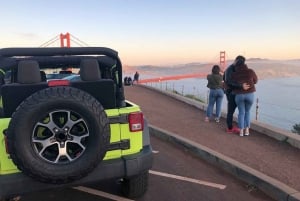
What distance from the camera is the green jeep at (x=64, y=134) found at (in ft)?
Answer: 11.6

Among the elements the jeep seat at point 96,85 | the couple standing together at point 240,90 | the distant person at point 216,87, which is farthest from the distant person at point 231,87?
the jeep seat at point 96,85

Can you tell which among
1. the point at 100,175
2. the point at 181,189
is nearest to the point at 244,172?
the point at 181,189

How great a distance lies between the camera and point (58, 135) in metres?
3.70

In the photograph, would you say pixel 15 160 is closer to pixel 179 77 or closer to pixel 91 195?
pixel 91 195

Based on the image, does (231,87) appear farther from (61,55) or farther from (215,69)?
(61,55)

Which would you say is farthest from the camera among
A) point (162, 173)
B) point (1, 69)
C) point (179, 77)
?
point (179, 77)

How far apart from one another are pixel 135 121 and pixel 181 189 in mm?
1524

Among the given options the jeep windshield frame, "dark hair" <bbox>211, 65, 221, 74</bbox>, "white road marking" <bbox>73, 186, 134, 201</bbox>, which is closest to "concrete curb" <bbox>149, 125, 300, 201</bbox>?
"white road marking" <bbox>73, 186, 134, 201</bbox>

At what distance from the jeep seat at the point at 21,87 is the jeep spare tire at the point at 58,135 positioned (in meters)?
0.48

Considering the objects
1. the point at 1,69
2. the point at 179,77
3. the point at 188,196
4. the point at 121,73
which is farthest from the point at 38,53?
the point at 179,77

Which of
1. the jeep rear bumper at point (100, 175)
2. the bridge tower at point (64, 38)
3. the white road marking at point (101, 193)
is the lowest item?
the white road marking at point (101, 193)

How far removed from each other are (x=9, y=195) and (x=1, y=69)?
5.75 ft

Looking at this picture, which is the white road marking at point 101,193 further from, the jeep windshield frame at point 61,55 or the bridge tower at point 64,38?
the bridge tower at point 64,38

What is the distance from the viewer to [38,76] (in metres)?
4.10
